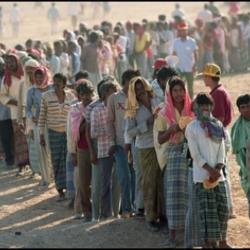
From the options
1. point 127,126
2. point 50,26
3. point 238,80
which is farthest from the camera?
point 50,26

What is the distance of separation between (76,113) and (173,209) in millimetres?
1966

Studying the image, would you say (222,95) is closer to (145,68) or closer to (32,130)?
(32,130)

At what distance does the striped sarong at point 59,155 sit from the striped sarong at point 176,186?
3.12 m

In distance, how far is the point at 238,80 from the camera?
2153 cm

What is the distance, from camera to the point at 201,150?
791cm

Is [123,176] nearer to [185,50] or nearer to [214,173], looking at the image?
[214,173]

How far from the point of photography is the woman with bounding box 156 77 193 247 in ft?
27.3

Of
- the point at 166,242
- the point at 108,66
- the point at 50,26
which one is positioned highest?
the point at 50,26

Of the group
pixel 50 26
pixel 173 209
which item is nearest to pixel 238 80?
pixel 173 209

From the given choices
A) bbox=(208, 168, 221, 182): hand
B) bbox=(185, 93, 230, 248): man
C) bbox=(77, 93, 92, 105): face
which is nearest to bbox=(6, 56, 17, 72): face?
bbox=(77, 93, 92, 105): face

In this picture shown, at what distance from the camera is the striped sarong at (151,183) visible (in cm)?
897

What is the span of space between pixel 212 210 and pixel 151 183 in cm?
111

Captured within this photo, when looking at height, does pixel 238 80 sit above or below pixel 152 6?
below

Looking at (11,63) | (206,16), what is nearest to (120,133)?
(11,63)
